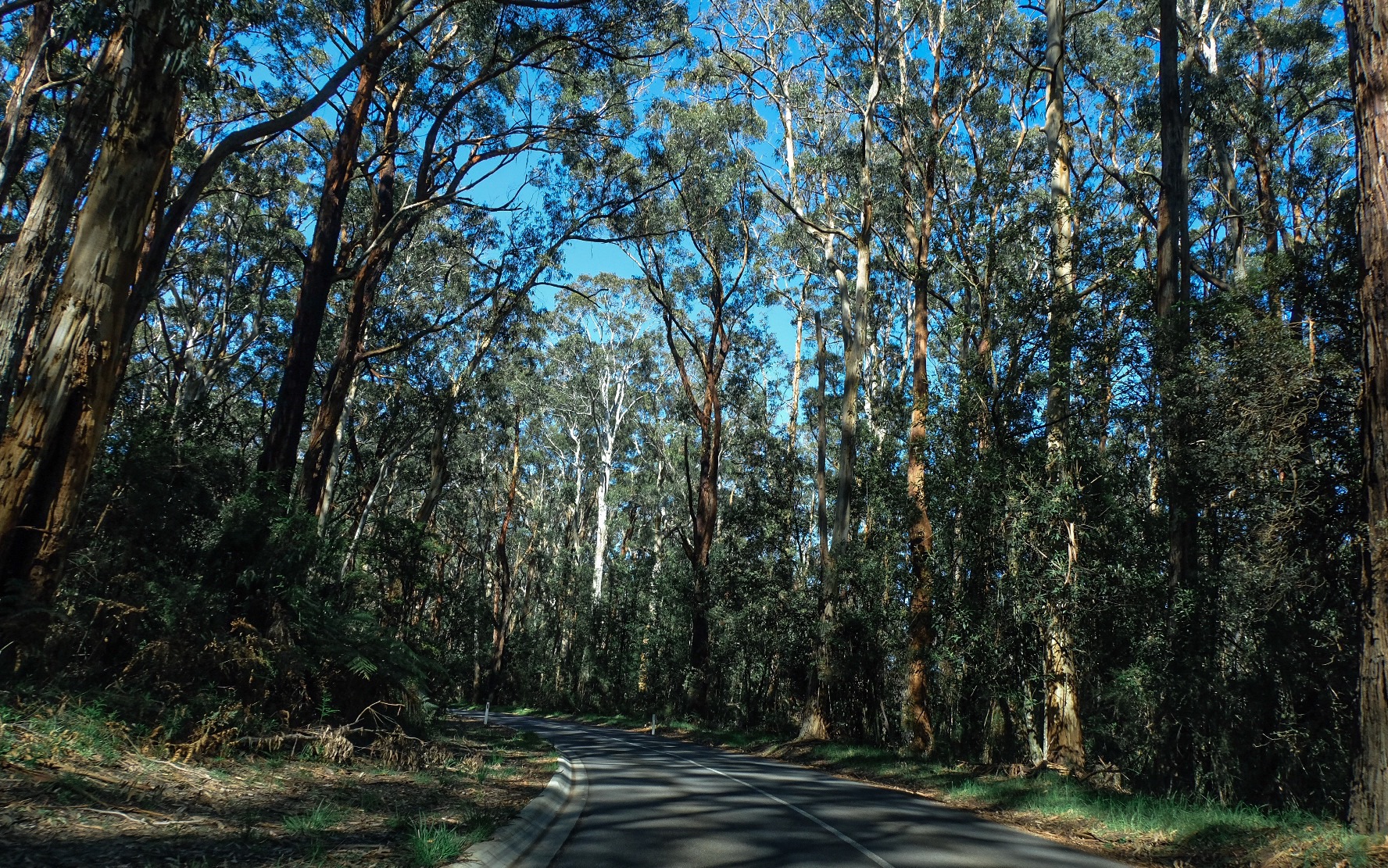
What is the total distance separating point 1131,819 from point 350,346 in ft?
48.6

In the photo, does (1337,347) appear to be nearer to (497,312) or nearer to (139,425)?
(139,425)

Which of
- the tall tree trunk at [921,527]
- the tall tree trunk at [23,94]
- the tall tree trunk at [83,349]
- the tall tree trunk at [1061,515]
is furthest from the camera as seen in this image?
the tall tree trunk at [921,527]

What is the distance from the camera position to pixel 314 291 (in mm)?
13734

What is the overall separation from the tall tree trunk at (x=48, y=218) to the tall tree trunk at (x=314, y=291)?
378 cm

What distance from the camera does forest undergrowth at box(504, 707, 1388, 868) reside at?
685 cm

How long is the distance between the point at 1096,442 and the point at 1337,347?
4.21 meters

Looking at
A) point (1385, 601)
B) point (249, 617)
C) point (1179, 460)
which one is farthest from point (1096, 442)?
point (249, 617)

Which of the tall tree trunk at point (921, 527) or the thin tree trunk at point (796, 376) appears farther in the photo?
the thin tree trunk at point (796, 376)

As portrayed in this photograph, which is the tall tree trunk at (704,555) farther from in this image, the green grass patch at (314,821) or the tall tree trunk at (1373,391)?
the green grass patch at (314,821)

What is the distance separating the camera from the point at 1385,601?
7324mm

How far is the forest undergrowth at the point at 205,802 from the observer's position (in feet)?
15.1

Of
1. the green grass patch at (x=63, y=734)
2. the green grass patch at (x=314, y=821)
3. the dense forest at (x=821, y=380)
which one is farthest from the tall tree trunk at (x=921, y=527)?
the green grass patch at (x=63, y=734)

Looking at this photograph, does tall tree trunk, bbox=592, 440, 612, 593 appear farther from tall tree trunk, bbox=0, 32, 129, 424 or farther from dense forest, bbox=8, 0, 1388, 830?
tall tree trunk, bbox=0, 32, 129, 424

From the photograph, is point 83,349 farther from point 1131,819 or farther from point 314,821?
point 1131,819
